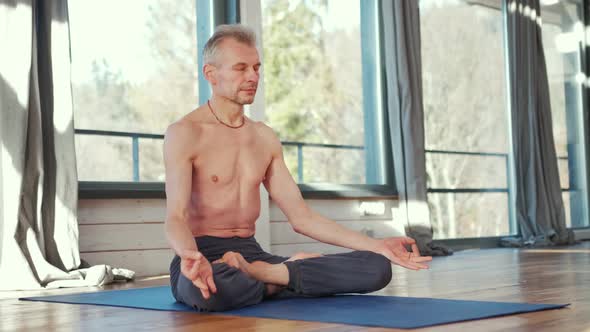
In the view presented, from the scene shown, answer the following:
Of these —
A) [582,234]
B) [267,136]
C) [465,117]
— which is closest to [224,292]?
[267,136]

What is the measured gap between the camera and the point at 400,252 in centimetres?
225

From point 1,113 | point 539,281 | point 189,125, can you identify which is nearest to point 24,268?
point 1,113

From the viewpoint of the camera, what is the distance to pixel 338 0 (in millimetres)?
5961

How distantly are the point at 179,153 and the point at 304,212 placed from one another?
0.46 m

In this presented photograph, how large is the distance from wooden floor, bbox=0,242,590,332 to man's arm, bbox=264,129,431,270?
1.19 feet

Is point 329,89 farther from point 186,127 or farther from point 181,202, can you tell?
point 181,202

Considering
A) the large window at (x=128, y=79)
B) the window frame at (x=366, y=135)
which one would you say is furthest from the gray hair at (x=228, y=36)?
the large window at (x=128, y=79)

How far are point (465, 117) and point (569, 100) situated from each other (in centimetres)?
156

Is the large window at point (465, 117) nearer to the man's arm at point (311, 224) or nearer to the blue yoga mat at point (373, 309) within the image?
the man's arm at point (311, 224)

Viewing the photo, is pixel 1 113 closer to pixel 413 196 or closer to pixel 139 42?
pixel 139 42

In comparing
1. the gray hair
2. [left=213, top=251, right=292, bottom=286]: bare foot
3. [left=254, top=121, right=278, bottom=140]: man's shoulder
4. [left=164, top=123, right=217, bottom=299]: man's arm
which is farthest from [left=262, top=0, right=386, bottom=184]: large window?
[left=213, top=251, right=292, bottom=286]: bare foot

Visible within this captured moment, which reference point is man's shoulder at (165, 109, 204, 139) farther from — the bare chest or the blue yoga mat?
the blue yoga mat

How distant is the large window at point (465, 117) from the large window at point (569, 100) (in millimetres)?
1020

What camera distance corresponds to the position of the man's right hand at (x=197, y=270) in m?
1.88
